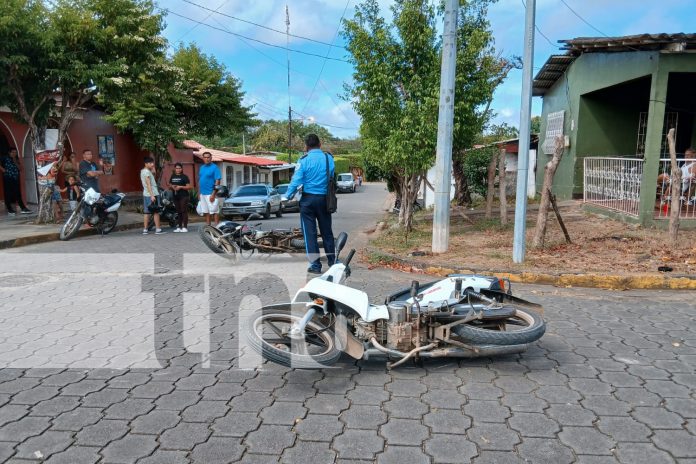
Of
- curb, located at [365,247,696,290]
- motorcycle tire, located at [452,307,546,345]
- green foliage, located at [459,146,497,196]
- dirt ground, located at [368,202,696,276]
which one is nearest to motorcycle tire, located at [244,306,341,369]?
motorcycle tire, located at [452,307,546,345]

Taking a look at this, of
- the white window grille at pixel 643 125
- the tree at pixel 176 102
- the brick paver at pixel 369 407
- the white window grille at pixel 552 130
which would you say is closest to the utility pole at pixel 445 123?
the brick paver at pixel 369 407

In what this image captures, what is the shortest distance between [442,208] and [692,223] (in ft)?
18.0

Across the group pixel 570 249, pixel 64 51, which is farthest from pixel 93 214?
pixel 570 249

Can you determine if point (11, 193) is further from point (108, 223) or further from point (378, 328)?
point (378, 328)

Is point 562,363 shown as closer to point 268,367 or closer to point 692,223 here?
point 268,367

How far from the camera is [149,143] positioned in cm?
1623

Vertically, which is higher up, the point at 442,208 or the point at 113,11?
the point at 113,11

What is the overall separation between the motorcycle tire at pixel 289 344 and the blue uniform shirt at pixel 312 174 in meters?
3.08

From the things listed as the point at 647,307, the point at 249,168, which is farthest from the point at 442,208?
the point at 249,168

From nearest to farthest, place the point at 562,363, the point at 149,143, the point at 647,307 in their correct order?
the point at 562,363 < the point at 647,307 < the point at 149,143

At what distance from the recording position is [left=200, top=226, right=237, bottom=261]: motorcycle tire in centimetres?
816

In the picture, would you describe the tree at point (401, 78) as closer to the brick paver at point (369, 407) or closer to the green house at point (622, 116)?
the green house at point (622, 116)

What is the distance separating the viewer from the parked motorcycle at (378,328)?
3.65 meters

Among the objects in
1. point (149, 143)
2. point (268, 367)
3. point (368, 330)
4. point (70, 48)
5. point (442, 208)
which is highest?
point (70, 48)
